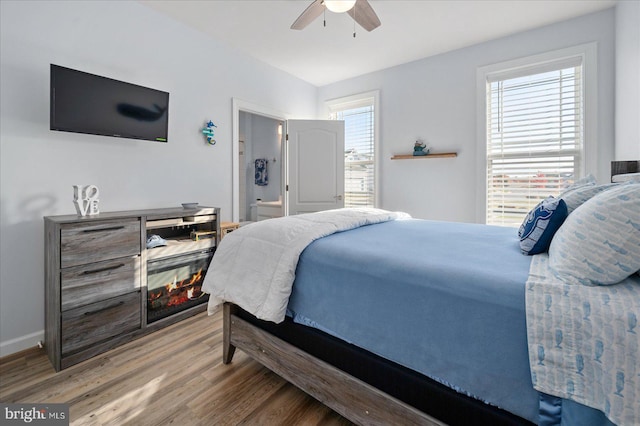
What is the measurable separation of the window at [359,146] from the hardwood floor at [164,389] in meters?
2.98

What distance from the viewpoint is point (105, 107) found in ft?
7.63

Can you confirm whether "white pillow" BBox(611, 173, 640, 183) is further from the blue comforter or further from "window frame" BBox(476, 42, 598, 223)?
"window frame" BBox(476, 42, 598, 223)

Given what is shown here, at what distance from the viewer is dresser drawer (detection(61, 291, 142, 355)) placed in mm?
1928

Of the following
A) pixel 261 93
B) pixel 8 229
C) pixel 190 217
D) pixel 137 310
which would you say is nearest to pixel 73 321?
pixel 137 310

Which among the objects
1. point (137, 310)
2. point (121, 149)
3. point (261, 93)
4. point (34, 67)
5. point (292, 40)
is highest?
point (292, 40)

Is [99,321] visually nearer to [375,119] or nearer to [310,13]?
[310,13]

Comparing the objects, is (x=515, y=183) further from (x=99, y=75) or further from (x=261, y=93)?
(x=99, y=75)

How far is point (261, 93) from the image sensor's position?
3908 mm

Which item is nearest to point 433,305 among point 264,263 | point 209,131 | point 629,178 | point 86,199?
point 264,263

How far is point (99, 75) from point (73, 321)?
6.16ft

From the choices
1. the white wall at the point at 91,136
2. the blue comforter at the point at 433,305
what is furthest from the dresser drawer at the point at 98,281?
the blue comforter at the point at 433,305

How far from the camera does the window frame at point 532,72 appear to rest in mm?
2781

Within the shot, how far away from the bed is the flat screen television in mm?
1514

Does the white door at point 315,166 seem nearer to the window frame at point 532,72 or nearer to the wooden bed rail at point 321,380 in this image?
the window frame at point 532,72
